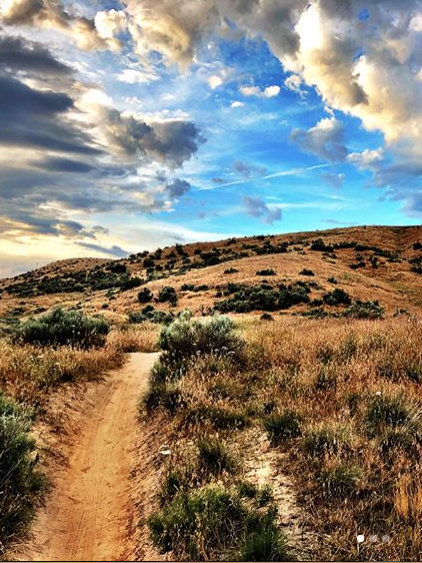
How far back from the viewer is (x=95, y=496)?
6.52 meters

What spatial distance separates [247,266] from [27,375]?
124 ft

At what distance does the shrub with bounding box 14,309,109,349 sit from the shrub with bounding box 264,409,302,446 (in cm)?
745

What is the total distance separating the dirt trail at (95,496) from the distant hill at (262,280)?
16.9 m

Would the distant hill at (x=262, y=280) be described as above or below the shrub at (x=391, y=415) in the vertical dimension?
above

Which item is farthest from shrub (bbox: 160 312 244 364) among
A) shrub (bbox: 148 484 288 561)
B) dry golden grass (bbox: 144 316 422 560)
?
shrub (bbox: 148 484 288 561)

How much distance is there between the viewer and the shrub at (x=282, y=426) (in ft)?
20.6

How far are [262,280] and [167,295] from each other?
8.34 meters

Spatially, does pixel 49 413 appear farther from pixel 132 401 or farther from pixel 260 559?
pixel 260 559

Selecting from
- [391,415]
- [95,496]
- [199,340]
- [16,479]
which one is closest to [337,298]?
[199,340]

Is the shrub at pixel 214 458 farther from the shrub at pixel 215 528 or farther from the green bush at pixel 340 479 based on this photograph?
the green bush at pixel 340 479

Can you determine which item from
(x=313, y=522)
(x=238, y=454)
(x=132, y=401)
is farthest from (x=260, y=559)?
(x=132, y=401)

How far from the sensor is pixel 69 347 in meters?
11.8

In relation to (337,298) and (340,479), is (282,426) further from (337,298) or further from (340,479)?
(337,298)

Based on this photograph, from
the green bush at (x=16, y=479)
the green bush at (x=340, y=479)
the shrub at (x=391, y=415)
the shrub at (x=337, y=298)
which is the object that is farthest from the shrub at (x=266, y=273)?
the green bush at (x=340, y=479)
